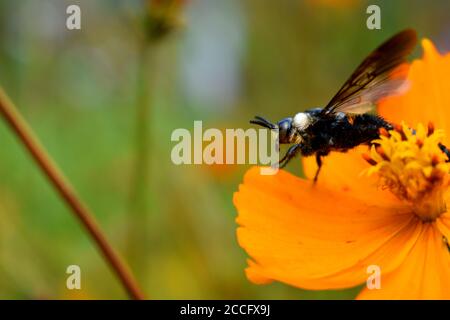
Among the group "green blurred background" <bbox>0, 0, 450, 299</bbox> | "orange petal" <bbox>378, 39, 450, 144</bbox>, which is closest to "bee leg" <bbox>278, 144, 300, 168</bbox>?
"orange petal" <bbox>378, 39, 450, 144</bbox>

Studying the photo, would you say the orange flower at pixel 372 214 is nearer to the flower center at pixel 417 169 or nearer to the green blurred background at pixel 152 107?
the flower center at pixel 417 169

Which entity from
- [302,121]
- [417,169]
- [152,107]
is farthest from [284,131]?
[152,107]

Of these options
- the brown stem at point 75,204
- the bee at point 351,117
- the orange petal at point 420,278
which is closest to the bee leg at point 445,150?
the bee at point 351,117

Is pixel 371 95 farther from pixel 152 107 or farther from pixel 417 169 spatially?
pixel 152 107

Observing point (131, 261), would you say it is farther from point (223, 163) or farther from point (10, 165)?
point (10, 165)

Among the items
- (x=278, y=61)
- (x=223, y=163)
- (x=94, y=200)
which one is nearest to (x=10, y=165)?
(x=94, y=200)

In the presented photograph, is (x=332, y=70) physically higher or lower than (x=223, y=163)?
higher

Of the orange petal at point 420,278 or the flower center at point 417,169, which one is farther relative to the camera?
the flower center at point 417,169

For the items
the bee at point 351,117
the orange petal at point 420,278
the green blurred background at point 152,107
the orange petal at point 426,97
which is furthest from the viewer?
the green blurred background at point 152,107
